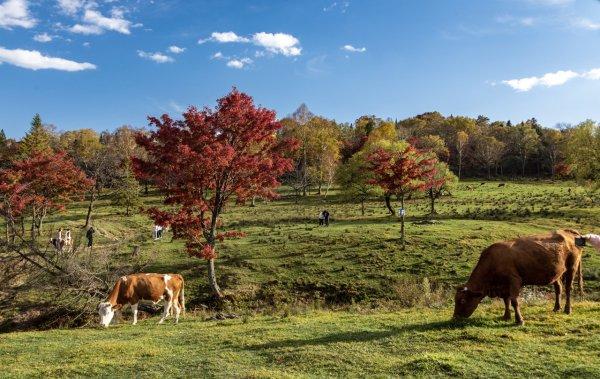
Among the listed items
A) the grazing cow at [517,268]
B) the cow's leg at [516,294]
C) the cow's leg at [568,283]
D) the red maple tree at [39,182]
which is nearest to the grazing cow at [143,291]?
the grazing cow at [517,268]

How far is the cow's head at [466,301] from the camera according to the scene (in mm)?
12630

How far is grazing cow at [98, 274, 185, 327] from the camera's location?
1792 cm

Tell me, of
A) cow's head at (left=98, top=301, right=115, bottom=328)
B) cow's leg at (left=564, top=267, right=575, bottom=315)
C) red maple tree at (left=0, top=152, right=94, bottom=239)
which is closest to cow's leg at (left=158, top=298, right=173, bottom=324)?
cow's head at (left=98, top=301, right=115, bottom=328)

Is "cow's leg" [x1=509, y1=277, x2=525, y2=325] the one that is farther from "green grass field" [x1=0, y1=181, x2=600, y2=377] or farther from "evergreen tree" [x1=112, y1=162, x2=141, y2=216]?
"evergreen tree" [x1=112, y1=162, x2=141, y2=216]

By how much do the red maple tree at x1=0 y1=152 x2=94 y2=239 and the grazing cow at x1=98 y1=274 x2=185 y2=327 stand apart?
22623 millimetres

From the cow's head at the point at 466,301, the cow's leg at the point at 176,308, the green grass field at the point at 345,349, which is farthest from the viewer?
the cow's leg at the point at 176,308

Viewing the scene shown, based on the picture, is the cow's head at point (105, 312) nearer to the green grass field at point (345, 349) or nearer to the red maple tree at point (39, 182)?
the green grass field at point (345, 349)

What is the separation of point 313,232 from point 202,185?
19875 millimetres

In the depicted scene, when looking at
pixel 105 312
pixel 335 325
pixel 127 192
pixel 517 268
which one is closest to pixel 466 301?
pixel 517 268

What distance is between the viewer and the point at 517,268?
12.3m

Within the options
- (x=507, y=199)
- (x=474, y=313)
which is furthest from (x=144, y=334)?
(x=507, y=199)

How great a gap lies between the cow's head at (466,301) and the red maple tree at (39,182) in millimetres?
34026

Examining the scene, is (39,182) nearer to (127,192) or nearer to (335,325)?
(127,192)

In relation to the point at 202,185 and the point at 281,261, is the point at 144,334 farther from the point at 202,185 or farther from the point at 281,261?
the point at 281,261
